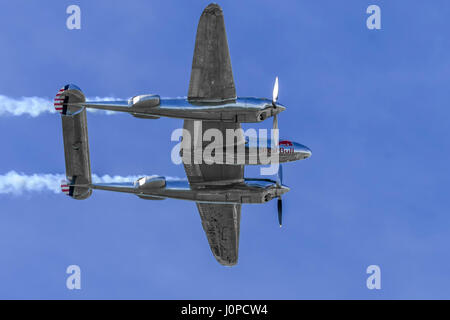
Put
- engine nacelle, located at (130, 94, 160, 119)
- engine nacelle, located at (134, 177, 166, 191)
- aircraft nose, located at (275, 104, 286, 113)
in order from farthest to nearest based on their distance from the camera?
1. engine nacelle, located at (134, 177, 166, 191)
2. aircraft nose, located at (275, 104, 286, 113)
3. engine nacelle, located at (130, 94, 160, 119)

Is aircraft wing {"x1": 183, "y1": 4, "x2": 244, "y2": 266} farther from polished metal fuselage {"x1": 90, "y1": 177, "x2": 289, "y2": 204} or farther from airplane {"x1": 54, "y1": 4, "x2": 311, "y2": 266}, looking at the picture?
polished metal fuselage {"x1": 90, "y1": 177, "x2": 289, "y2": 204}

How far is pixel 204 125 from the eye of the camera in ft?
160

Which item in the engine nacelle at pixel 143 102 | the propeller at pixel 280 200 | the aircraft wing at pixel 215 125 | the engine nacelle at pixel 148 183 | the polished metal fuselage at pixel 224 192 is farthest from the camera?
the propeller at pixel 280 200

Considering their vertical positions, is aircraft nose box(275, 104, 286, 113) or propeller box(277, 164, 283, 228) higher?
aircraft nose box(275, 104, 286, 113)

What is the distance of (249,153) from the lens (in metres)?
48.4

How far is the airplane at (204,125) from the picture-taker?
4669cm

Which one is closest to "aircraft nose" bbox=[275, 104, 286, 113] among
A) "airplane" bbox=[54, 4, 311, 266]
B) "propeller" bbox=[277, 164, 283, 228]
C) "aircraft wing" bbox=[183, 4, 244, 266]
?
"airplane" bbox=[54, 4, 311, 266]

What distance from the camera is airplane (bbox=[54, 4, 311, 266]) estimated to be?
46.7 metres

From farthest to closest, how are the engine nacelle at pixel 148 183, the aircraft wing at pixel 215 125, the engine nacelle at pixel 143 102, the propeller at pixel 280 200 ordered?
the propeller at pixel 280 200 → the engine nacelle at pixel 148 183 → the engine nacelle at pixel 143 102 → the aircraft wing at pixel 215 125

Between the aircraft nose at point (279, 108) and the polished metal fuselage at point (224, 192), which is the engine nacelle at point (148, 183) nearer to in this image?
the polished metal fuselage at point (224, 192)

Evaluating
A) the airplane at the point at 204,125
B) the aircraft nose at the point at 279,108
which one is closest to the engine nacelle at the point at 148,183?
the airplane at the point at 204,125

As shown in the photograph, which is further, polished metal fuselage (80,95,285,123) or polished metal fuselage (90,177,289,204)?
polished metal fuselage (90,177,289,204)

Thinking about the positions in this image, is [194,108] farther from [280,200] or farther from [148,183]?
[280,200]

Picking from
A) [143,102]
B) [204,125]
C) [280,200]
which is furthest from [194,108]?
[280,200]
